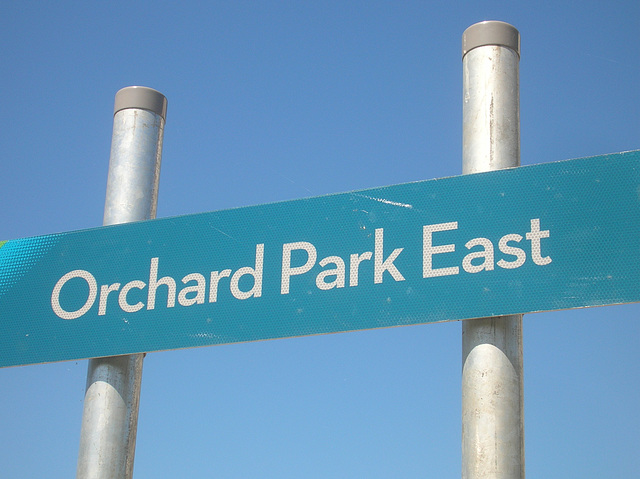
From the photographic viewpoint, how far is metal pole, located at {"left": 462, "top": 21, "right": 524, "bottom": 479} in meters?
3.65

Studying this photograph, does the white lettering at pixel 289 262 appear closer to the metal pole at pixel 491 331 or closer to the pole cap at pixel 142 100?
the metal pole at pixel 491 331

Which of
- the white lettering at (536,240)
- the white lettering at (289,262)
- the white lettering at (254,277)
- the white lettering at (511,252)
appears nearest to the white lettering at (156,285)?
the white lettering at (254,277)

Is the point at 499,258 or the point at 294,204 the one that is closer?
the point at 499,258

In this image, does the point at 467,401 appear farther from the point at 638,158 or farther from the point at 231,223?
the point at 231,223

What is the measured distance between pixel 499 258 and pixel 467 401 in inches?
24.4

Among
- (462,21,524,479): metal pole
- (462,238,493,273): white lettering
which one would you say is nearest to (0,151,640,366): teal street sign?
(462,238,493,273): white lettering

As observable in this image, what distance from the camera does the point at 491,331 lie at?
3.81 metres

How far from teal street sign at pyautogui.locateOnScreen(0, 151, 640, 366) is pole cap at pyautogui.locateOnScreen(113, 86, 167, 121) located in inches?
28.3

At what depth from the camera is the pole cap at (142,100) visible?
Result: 505cm

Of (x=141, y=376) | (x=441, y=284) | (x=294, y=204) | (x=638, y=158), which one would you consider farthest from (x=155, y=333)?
(x=638, y=158)

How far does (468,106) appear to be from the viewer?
4164mm

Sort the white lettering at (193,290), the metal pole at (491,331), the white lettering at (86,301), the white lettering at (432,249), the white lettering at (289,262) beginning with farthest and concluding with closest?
the white lettering at (86,301), the white lettering at (193,290), the white lettering at (289,262), the white lettering at (432,249), the metal pole at (491,331)

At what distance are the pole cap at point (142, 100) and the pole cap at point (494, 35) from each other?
1.83 meters

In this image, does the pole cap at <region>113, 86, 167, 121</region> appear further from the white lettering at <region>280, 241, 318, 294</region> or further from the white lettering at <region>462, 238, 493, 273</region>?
the white lettering at <region>462, 238, 493, 273</region>
